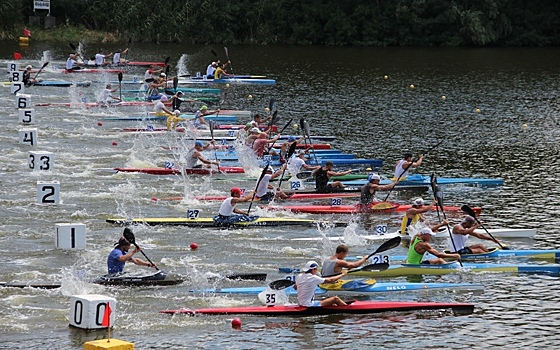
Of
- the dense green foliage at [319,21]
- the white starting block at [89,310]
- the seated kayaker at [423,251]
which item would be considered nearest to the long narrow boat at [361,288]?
the seated kayaker at [423,251]

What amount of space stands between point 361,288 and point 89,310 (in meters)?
5.56

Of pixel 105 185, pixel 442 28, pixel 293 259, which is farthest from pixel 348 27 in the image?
pixel 293 259

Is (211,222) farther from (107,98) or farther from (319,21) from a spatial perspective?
(319,21)

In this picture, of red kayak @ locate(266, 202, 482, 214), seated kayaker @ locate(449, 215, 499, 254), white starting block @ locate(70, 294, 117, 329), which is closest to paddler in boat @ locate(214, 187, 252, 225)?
red kayak @ locate(266, 202, 482, 214)

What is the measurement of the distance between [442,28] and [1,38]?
107 feet

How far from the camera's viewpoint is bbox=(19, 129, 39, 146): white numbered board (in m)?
36.5

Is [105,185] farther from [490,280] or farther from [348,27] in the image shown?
[348,27]

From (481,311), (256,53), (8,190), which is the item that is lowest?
(481,311)

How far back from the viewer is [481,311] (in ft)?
64.6

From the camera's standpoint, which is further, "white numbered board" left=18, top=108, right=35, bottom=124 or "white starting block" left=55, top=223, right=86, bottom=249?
"white numbered board" left=18, top=108, right=35, bottom=124

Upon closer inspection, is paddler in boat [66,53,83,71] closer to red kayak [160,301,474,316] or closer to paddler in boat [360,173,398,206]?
paddler in boat [360,173,398,206]

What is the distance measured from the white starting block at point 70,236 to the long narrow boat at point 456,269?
4561mm

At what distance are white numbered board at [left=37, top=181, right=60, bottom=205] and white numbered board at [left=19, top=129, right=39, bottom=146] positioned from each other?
376 inches

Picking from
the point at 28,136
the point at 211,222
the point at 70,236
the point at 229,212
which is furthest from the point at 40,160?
the point at 70,236
